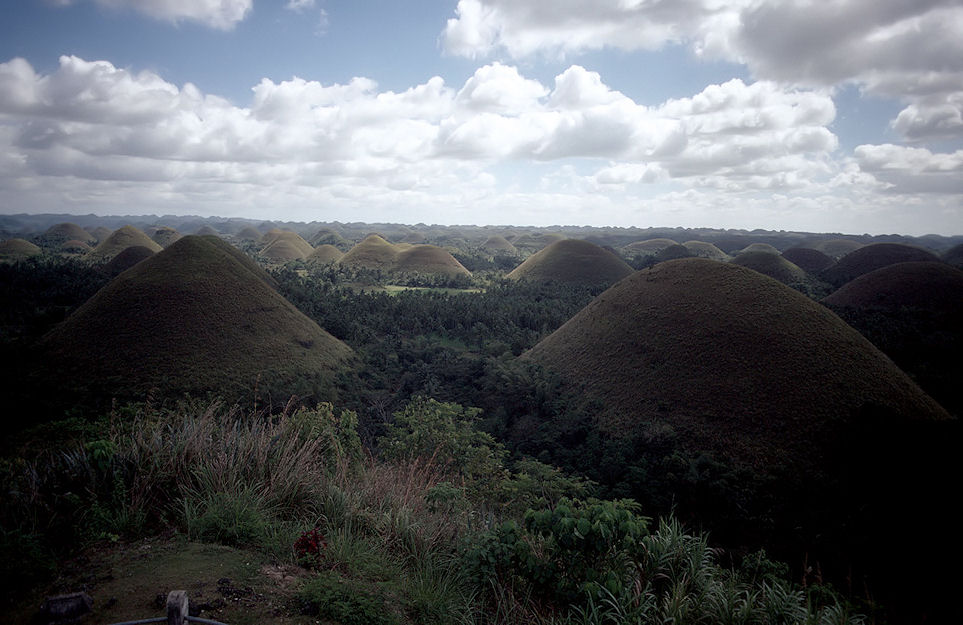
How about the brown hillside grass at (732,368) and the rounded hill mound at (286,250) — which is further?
the rounded hill mound at (286,250)

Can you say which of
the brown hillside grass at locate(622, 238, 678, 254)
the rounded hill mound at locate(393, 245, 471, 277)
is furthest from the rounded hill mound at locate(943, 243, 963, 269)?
the rounded hill mound at locate(393, 245, 471, 277)

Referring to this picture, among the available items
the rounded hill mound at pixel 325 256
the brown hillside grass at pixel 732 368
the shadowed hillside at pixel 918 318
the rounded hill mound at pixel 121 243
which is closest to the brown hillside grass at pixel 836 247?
the shadowed hillside at pixel 918 318

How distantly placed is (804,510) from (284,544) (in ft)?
38.6

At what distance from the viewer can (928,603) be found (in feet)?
23.5

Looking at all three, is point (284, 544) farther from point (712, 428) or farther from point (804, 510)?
point (712, 428)

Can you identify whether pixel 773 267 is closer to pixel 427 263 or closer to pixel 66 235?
pixel 427 263

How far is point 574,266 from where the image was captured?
2231 inches

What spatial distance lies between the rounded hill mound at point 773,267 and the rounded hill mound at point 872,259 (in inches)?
143

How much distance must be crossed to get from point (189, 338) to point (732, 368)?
22810 mm

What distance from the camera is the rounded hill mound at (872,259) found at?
184 ft

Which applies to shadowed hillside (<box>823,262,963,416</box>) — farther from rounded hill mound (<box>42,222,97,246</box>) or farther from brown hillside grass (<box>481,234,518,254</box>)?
rounded hill mound (<box>42,222,97,246</box>)

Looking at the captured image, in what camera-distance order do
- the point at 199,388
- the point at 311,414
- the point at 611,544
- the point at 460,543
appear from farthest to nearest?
the point at 199,388, the point at 311,414, the point at 460,543, the point at 611,544

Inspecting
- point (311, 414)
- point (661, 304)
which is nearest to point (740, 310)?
point (661, 304)

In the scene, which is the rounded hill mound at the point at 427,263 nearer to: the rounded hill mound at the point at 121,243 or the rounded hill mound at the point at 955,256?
the rounded hill mound at the point at 121,243
